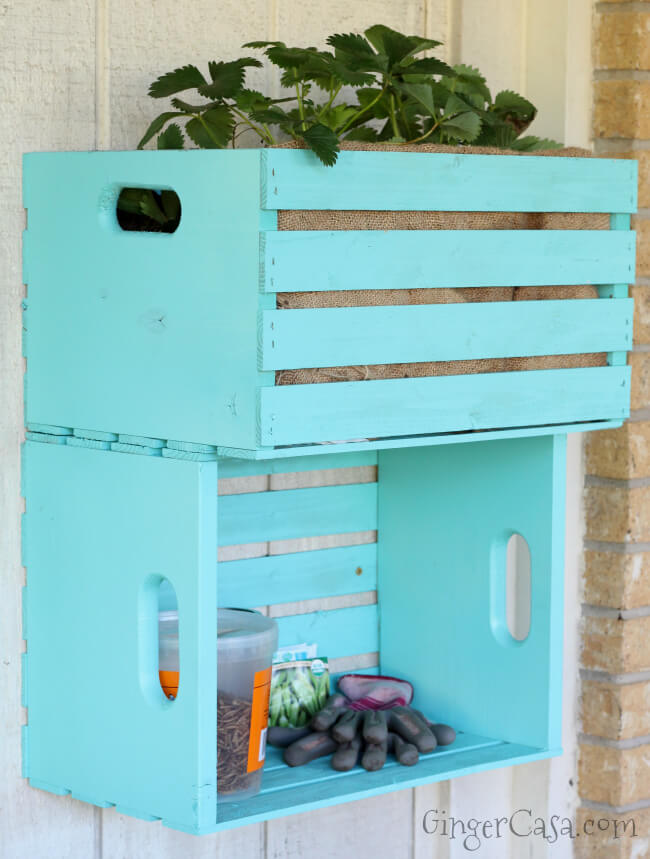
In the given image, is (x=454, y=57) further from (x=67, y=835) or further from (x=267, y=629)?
(x=67, y=835)

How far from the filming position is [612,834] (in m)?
1.90

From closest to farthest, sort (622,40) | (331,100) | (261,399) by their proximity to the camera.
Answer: (261,399) < (331,100) < (622,40)

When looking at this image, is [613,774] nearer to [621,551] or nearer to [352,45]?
[621,551]

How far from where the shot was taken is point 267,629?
4.73 feet

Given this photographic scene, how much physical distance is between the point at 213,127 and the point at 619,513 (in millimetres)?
797

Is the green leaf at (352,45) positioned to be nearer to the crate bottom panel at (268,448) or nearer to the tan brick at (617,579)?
the crate bottom panel at (268,448)

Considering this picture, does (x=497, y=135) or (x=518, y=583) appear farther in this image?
(x=518, y=583)

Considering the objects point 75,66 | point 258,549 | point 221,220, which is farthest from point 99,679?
point 75,66

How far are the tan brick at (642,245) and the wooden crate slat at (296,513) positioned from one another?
457 millimetres

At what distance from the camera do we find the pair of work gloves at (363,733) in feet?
4.98

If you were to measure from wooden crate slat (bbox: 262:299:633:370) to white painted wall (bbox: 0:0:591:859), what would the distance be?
37 cm

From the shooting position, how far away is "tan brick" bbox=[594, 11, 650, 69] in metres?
1.80

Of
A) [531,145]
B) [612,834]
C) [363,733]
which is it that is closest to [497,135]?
[531,145]

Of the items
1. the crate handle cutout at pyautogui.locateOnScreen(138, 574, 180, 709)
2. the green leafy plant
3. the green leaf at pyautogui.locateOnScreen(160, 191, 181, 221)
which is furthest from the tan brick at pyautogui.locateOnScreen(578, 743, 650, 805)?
the green leaf at pyautogui.locateOnScreen(160, 191, 181, 221)
